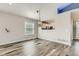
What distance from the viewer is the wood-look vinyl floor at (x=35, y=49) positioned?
2.03 m

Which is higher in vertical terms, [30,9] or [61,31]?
[30,9]

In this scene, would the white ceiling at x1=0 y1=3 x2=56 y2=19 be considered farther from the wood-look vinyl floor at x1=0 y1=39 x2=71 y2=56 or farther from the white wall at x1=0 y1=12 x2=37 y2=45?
the wood-look vinyl floor at x1=0 y1=39 x2=71 y2=56

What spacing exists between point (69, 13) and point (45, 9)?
0.49 meters

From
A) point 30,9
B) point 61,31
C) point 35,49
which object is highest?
point 30,9

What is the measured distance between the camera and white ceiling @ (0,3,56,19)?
6.62ft

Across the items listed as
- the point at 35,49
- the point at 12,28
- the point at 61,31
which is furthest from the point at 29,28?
the point at 61,31

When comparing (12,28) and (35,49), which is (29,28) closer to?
(12,28)

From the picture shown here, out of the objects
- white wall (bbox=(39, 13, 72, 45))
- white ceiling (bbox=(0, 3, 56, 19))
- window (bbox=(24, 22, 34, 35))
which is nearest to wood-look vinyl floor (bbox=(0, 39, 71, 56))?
white wall (bbox=(39, 13, 72, 45))

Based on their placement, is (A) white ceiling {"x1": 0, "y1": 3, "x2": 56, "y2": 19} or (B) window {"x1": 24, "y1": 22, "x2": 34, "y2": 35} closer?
(A) white ceiling {"x1": 0, "y1": 3, "x2": 56, "y2": 19}

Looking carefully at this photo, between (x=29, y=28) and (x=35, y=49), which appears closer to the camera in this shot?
(x=35, y=49)

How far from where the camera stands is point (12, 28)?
6.94 ft

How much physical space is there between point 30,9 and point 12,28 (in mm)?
526

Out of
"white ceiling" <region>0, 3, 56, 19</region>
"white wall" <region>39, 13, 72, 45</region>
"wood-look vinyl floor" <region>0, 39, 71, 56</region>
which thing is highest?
"white ceiling" <region>0, 3, 56, 19</region>

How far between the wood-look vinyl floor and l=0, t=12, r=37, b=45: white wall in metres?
0.11
